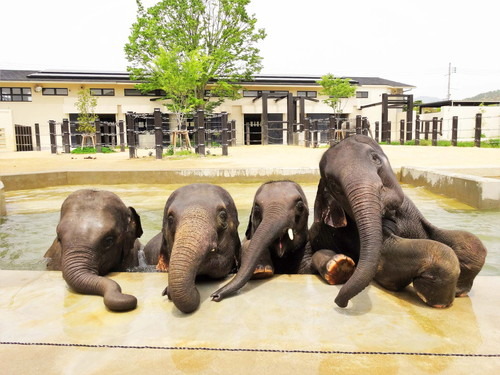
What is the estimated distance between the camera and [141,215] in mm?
7785

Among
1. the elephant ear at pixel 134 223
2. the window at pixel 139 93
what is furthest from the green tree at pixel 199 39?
the elephant ear at pixel 134 223

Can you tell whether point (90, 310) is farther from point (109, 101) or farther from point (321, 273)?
point (109, 101)

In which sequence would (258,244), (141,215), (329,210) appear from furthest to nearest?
(141,215) → (329,210) → (258,244)

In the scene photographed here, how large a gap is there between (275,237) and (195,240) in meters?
0.69

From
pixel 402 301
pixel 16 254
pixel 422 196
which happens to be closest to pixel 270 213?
pixel 402 301

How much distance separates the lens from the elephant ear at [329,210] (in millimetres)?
3217

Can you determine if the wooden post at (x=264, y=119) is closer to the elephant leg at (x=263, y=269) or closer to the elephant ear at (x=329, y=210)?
the elephant ear at (x=329, y=210)

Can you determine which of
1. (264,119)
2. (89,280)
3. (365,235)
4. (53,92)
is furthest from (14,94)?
Result: (365,235)

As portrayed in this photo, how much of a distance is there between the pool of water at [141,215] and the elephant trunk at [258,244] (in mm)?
2776

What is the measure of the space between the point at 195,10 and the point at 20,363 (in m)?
37.4

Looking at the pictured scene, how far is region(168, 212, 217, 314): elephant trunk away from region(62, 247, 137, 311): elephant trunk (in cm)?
28

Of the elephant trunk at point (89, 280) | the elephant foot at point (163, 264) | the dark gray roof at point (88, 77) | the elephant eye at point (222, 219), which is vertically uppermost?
the dark gray roof at point (88, 77)

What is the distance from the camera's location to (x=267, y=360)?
1996mm

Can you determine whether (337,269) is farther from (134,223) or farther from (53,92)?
(53,92)
